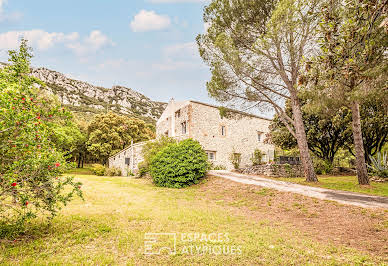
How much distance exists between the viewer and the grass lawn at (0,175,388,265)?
9.73 ft

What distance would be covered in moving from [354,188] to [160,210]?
29.8 ft

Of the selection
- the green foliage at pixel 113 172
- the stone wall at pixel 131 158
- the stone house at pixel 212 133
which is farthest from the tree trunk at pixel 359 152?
the green foliage at pixel 113 172

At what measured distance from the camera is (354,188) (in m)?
9.05

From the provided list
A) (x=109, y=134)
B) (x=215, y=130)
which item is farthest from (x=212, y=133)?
(x=109, y=134)

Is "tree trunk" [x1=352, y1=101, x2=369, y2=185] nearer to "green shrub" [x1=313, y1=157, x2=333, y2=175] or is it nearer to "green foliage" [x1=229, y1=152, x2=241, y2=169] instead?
"green shrub" [x1=313, y1=157, x2=333, y2=175]

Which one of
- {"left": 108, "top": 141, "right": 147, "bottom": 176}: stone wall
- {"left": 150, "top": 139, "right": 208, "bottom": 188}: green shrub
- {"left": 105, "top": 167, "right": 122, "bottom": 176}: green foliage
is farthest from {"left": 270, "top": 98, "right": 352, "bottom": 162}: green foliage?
{"left": 105, "top": 167, "right": 122, "bottom": 176}: green foliage

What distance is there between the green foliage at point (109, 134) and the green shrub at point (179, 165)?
56.9 ft

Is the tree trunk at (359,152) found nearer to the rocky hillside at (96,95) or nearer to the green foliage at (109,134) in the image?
the green foliage at (109,134)

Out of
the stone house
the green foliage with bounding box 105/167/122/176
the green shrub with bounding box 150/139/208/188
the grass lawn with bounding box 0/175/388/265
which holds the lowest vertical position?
the green foliage with bounding box 105/167/122/176

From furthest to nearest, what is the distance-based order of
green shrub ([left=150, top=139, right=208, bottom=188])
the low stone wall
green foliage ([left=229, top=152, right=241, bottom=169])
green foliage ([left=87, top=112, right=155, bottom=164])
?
green foliage ([left=87, top=112, right=155, bottom=164]) < green foliage ([left=229, top=152, right=241, bottom=169]) < the low stone wall < green shrub ([left=150, top=139, right=208, bottom=188])

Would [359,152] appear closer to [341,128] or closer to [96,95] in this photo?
[341,128]
